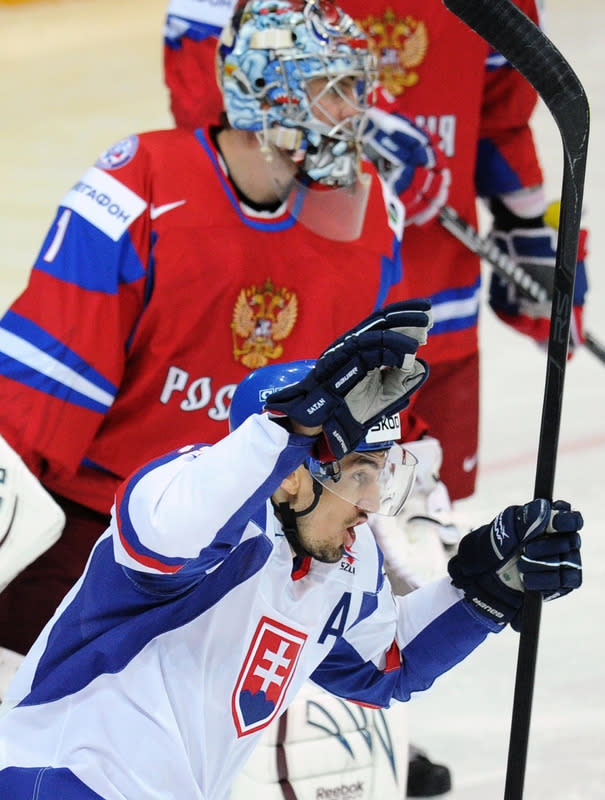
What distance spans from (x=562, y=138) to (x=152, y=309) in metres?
0.77

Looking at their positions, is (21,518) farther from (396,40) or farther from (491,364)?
(491,364)

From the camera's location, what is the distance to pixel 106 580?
1.77m

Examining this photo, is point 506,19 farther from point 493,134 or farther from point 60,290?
point 493,134

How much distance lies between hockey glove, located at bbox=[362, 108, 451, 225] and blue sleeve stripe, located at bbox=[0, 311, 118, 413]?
860mm

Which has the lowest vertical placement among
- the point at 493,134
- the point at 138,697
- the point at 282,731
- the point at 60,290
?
the point at 282,731

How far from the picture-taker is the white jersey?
1.64 meters

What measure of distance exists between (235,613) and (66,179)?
4.12 metres

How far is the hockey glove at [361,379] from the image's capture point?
1522 millimetres

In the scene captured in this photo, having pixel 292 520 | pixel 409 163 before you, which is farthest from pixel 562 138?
pixel 409 163

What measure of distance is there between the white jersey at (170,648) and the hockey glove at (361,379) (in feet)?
0.16

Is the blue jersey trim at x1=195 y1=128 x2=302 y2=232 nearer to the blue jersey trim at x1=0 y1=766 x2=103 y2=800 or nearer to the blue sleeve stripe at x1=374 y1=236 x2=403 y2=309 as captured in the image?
the blue sleeve stripe at x1=374 y1=236 x2=403 y2=309

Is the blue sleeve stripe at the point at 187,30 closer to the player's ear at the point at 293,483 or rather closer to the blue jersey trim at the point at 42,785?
the player's ear at the point at 293,483

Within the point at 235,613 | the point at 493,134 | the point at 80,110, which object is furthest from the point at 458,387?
the point at 80,110

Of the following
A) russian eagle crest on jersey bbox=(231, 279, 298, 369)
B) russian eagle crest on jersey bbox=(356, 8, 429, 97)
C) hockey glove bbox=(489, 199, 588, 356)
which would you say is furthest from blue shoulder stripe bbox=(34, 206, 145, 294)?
hockey glove bbox=(489, 199, 588, 356)
